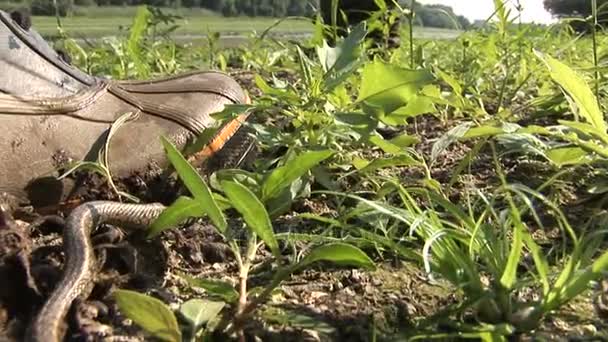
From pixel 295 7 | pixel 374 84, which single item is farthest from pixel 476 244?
pixel 295 7

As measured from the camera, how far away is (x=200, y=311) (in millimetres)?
1318

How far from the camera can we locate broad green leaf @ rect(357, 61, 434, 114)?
1.88 meters

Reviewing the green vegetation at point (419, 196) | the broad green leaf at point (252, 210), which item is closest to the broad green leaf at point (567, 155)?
the green vegetation at point (419, 196)

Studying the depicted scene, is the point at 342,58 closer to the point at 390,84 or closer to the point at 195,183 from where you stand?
the point at 390,84

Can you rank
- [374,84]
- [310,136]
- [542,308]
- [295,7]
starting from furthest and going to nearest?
1. [295,7]
2. [310,136]
3. [374,84]
4. [542,308]

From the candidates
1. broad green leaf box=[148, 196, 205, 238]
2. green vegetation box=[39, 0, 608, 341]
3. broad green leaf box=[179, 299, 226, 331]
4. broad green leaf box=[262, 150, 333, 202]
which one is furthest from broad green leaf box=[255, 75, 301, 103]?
broad green leaf box=[179, 299, 226, 331]

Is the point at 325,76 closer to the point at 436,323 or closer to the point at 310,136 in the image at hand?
the point at 310,136

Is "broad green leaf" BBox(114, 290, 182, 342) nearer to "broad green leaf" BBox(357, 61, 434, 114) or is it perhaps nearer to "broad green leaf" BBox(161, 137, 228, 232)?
"broad green leaf" BBox(161, 137, 228, 232)

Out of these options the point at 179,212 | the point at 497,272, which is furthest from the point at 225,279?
the point at 497,272

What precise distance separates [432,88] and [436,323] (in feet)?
3.39

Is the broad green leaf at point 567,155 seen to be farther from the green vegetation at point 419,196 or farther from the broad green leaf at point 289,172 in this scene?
the broad green leaf at point 289,172

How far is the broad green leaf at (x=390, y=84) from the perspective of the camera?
6.15ft

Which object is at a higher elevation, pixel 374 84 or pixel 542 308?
pixel 374 84

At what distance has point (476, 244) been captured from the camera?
57.0 inches
